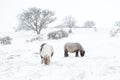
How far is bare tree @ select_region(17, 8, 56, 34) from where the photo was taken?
164 feet

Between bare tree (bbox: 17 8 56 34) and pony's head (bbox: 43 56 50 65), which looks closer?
pony's head (bbox: 43 56 50 65)

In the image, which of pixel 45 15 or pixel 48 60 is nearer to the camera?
pixel 48 60

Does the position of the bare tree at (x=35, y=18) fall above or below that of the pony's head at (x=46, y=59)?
above

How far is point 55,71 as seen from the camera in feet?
31.2

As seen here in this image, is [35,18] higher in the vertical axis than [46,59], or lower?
higher

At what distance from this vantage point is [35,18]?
50281 millimetres

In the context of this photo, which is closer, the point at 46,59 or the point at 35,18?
the point at 46,59

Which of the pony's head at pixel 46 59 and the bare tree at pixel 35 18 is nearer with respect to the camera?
the pony's head at pixel 46 59

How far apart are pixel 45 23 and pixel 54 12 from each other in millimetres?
3726

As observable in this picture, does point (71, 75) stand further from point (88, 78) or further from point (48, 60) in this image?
point (48, 60)

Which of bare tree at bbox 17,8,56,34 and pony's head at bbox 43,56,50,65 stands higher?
bare tree at bbox 17,8,56,34

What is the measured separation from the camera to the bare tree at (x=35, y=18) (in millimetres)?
50125

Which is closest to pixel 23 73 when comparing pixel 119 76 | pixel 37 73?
pixel 37 73

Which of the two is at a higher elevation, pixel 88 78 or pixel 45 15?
pixel 45 15
